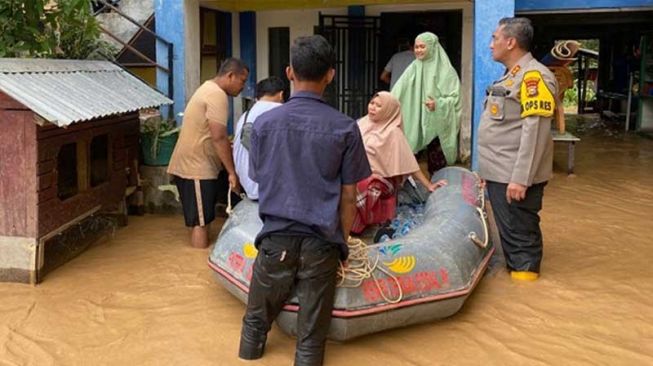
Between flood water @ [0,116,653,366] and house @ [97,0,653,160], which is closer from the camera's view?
flood water @ [0,116,653,366]

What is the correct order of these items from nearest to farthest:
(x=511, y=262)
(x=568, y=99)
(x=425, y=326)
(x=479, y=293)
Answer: (x=425, y=326) → (x=479, y=293) → (x=511, y=262) → (x=568, y=99)

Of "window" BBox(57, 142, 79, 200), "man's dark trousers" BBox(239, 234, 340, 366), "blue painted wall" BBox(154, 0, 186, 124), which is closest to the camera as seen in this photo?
"man's dark trousers" BBox(239, 234, 340, 366)

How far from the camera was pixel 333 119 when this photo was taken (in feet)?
9.24

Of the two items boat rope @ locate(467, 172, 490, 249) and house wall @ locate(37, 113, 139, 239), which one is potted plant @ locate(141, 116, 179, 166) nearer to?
house wall @ locate(37, 113, 139, 239)

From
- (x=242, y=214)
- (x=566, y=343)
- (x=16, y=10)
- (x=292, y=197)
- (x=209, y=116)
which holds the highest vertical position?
(x=16, y=10)

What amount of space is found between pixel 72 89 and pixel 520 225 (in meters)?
3.25

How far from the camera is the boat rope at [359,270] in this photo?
3.20m

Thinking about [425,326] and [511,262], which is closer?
[425,326]

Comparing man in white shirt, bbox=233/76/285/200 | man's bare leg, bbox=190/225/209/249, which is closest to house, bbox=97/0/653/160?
man's bare leg, bbox=190/225/209/249

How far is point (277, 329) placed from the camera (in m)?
3.54

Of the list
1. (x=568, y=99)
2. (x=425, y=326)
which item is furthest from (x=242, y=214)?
(x=568, y=99)

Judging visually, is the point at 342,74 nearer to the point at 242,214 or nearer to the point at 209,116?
the point at 209,116

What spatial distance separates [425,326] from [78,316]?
2006mm

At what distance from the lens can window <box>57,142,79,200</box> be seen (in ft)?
16.2
